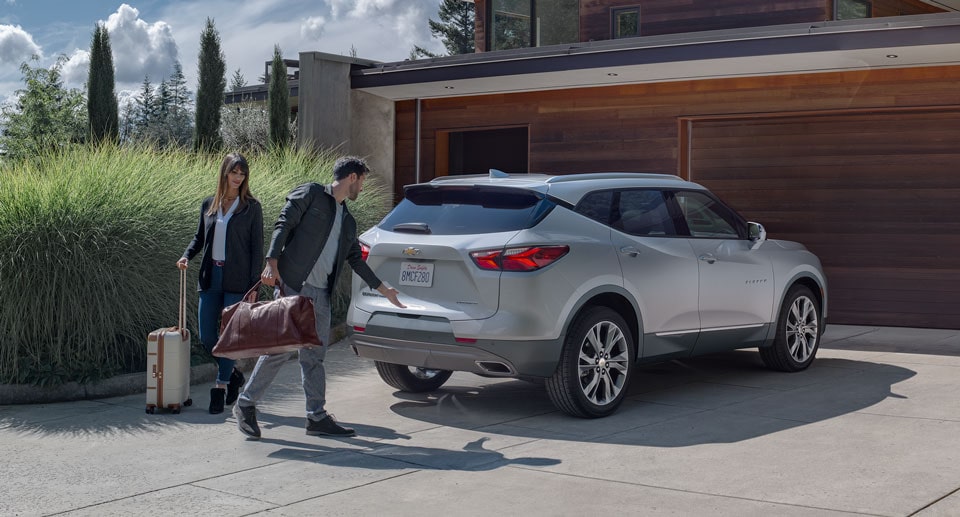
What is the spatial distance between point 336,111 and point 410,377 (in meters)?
8.28

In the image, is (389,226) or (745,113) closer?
(389,226)

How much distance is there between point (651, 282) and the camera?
310 inches

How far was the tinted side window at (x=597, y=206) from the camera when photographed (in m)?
7.66

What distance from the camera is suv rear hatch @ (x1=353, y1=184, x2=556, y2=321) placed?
715cm

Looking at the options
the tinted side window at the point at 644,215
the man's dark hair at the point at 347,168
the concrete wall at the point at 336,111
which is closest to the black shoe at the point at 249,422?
the man's dark hair at the point at 347,168

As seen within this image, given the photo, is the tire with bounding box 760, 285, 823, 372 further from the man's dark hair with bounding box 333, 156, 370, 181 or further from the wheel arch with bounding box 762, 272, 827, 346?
the man's dark hair with bounding box 333, 156, 370, 181

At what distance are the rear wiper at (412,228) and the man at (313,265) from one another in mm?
577

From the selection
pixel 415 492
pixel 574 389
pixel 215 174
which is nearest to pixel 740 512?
pixel 415 492

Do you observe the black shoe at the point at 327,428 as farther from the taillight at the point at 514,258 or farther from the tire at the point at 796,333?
the tire at the point at 796,333

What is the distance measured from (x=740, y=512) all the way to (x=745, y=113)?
374 inches

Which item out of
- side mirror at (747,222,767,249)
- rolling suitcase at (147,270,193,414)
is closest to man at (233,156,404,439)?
rolling suitcase at (147,270,193,414)

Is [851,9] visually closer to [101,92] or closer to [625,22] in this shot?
[625,22]

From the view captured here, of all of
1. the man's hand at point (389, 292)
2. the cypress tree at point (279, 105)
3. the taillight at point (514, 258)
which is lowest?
the man's hand at point (389, 292)

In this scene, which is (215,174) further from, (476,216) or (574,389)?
(574,389)
